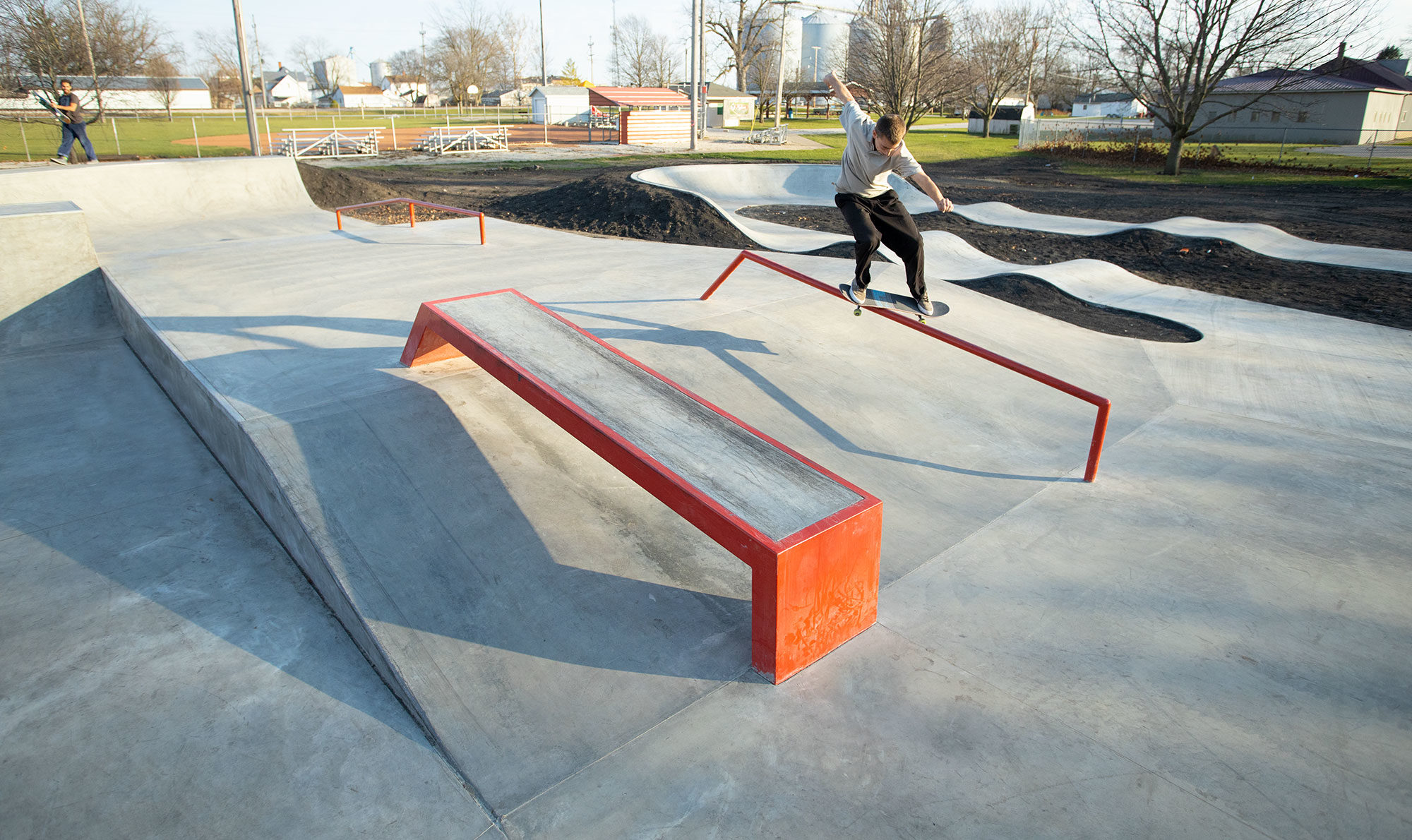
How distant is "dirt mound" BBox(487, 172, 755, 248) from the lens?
12.7 metres

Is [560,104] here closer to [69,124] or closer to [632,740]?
[69,124]

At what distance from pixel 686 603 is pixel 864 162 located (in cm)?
366

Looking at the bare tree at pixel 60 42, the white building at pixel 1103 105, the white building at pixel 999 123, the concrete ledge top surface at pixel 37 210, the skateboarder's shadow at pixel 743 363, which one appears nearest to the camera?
the skateboarder's shadow at pixel 743 363

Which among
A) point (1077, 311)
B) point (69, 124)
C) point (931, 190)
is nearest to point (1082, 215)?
point (1077, 311)

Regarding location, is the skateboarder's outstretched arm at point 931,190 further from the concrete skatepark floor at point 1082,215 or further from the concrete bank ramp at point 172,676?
the concrete bank ramp at point 172,676

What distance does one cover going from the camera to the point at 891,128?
17.1 ft

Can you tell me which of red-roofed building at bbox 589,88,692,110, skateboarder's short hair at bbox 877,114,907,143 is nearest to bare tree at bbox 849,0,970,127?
red-roofed building at bbox 589,88,692,110

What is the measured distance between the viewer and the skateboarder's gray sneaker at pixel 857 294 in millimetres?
5957

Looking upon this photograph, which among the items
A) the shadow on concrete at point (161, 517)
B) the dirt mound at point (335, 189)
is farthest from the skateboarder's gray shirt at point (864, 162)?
the dirt mound at point (335, 189)

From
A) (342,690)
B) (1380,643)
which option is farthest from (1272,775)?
(342,690)

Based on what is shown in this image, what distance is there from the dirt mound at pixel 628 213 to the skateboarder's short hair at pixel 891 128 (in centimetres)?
693

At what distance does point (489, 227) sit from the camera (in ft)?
39.7

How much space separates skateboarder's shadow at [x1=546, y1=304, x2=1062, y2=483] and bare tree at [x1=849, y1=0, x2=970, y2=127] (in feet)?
83.4

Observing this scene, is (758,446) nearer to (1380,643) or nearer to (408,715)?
(408,715)
